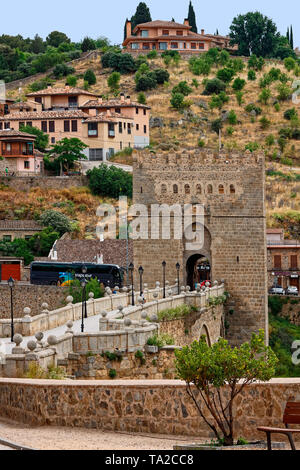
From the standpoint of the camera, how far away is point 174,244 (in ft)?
133

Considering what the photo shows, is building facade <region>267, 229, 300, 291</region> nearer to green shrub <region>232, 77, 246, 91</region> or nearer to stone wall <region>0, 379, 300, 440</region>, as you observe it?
green shrub <region>232, 77, 246, 91</region>

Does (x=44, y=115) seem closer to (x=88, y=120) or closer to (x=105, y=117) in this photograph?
(x=88, y=120)

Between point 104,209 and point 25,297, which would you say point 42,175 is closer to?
point 104,209

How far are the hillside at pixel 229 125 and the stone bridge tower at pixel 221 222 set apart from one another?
3536cm

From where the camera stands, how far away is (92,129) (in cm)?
8875

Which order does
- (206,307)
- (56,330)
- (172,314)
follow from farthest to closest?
(206,307), (172,314), (56,330)

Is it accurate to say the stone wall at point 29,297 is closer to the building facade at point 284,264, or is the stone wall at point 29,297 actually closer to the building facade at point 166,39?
the building facade at point 284,264

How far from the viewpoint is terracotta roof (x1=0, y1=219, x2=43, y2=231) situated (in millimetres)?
70312

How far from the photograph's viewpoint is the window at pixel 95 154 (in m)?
87.5

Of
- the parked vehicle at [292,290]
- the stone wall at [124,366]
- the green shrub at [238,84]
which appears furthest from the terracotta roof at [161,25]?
the stone wall at [124,366]

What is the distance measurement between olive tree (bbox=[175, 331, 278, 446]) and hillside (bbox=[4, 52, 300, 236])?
6062cm

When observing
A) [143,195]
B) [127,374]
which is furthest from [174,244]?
[127,374]

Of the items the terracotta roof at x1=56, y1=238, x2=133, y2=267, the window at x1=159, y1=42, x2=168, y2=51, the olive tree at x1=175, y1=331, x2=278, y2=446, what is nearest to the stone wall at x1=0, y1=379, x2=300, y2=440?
the olive tree at x1=175, y1=331, x2=278, y2=446

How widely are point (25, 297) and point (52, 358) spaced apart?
108 feet
